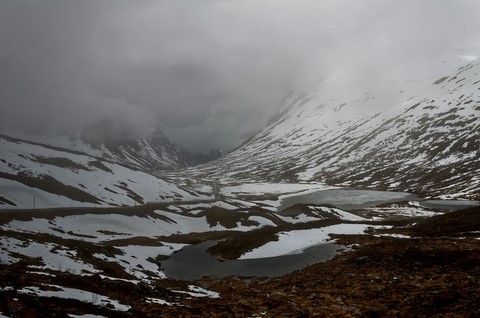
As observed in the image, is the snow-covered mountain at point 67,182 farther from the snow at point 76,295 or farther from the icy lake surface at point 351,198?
the snow at point 76,295

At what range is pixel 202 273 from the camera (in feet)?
155

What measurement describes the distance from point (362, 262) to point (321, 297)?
48.5 feet

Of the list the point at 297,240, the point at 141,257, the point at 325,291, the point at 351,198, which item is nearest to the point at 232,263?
the point at 141,257

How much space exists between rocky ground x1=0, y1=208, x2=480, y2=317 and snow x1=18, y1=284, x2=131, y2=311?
610mm

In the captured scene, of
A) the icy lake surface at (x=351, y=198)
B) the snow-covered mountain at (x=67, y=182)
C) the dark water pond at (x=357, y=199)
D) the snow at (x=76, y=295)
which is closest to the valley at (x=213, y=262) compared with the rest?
the snow at (x=76, y=295)

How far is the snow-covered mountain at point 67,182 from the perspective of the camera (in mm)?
99269

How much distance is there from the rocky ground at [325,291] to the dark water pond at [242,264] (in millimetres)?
4413

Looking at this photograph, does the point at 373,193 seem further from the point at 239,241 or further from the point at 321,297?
the point at 321,297

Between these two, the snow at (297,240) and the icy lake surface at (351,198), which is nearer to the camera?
the snow at (297,240)

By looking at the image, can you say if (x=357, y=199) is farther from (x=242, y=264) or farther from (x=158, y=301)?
(x=158, y=301)

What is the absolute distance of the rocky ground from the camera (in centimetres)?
1909

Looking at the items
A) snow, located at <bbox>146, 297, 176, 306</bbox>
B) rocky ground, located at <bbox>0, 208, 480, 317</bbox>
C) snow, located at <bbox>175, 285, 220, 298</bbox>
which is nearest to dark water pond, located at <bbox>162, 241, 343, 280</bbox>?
rocky ground, located at <bbox>0, 208, 480, 317</bbox>

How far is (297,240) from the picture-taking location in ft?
200

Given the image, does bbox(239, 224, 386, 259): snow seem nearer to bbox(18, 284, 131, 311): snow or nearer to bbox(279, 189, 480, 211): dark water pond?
bbox(18, 284, 131, 311): snow
